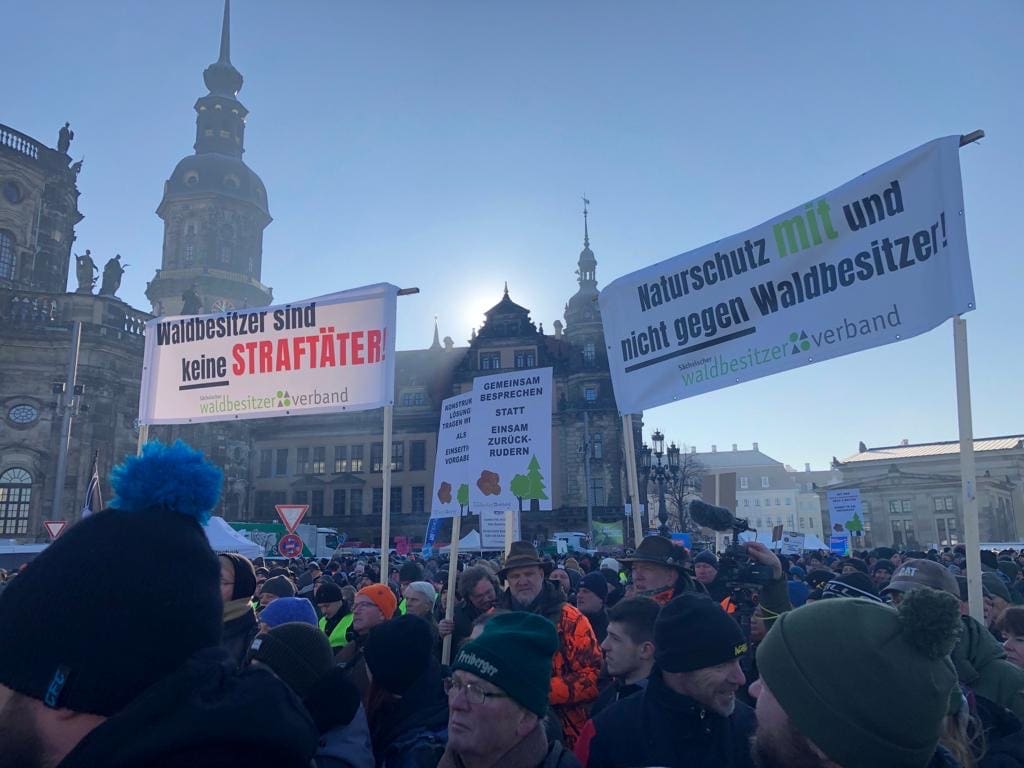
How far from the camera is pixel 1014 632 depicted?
4438mm

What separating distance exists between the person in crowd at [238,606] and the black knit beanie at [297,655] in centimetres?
100

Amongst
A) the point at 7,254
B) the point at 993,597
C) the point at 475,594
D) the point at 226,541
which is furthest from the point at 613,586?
the point at 7,254

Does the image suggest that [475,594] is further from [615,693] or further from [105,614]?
[105,614]

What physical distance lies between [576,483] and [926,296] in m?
44.9

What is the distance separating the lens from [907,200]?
4.97 meters

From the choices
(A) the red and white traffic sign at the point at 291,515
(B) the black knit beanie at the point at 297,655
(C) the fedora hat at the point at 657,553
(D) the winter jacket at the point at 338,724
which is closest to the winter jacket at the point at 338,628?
(C) the fedora hat at the point at 657,553

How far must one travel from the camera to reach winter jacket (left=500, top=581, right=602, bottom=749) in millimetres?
4485

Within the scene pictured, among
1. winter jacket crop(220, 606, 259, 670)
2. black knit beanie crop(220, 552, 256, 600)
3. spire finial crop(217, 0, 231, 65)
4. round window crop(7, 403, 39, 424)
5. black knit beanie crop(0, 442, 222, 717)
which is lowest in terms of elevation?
winter jacket crop(220, 606, 259, 670)

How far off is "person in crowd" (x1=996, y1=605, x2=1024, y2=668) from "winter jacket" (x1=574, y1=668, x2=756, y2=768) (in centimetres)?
238

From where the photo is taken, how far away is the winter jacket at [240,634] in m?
4.24

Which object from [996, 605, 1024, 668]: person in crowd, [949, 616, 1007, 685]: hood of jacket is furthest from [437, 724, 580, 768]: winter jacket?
[996, 605, 1024, 668]: person in crowd

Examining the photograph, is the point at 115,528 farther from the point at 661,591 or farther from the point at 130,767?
the point at 661,591

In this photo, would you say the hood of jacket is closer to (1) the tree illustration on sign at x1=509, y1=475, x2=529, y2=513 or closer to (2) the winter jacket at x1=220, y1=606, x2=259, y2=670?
(2) the winter jacket at x1=220, y1=606, x2=259, y2=670

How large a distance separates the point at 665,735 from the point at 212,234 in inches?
2430
